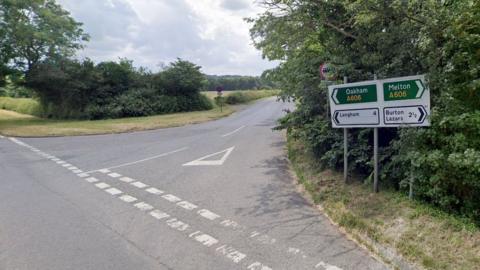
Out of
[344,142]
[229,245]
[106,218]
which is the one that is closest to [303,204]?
[344,142]

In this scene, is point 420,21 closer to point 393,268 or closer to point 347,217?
point 347,217

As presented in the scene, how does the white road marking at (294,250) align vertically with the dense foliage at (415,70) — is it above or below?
below

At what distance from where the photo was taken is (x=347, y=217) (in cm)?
414

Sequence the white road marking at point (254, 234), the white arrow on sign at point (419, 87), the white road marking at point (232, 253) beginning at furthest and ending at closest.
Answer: the white arrow on sign at point (419, 87) → the white road marking at point (254, 234) → the white road marking at point (232, 253)

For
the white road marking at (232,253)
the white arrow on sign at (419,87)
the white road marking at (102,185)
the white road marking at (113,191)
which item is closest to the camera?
the white road marking at (232,253)

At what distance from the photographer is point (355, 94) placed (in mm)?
4922

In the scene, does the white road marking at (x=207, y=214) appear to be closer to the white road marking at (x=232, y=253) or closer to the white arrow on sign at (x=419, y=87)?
the white road marking at (x=232, y=253)

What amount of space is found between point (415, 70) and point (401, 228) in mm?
2429

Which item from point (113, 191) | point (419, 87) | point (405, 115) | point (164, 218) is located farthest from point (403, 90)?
point (113, 191)

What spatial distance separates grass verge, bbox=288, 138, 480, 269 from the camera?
10.00ft

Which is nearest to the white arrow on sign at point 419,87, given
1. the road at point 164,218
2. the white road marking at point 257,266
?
the road at point 164,218

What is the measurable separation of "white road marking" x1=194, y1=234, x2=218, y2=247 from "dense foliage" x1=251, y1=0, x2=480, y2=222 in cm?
269

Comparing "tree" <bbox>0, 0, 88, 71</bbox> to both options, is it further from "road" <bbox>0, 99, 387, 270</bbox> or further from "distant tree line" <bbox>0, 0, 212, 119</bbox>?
"road" <bbox>0, 99, 387, 270</bbox>

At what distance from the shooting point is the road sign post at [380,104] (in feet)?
13.5
